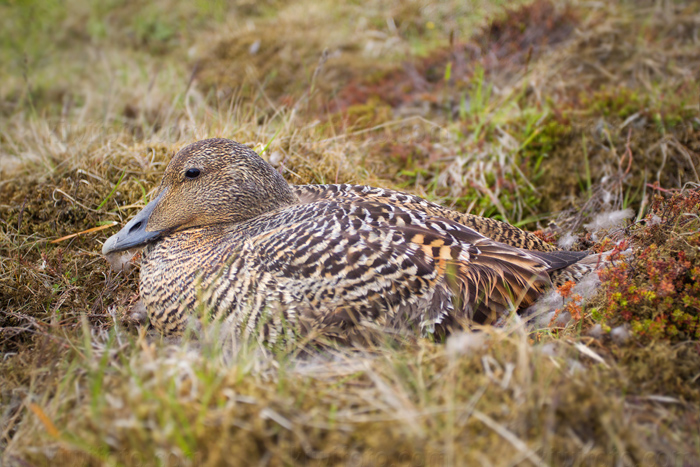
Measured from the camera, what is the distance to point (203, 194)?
2711mm

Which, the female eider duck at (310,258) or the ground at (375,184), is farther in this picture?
the female eider duck at (310,258)

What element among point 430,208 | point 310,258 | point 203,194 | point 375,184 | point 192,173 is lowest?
point 375,184

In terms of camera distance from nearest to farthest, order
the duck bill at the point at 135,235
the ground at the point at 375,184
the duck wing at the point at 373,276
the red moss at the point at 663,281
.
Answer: the ground at the point at 375,184, the red moss at the point at 663,281, the duck wing at the point at 373,276, the duck bill at the point at 135,235

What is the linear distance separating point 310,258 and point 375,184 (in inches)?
57.4

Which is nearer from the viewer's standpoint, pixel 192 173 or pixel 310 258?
pixel 310 258

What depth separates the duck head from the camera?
2.71 metres

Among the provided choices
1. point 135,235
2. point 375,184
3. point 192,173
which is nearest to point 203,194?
point 192,173

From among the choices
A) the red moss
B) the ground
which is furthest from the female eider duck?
the red moss

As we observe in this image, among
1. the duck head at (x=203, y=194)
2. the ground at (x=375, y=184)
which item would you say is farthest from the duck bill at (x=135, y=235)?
the ground at (x=375, y=184)

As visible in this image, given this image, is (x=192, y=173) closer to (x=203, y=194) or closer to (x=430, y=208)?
(x=203, y=194)

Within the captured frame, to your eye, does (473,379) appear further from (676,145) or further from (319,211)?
(676,145)

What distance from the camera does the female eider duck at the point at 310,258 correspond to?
227cm

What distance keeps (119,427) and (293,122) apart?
107 inches

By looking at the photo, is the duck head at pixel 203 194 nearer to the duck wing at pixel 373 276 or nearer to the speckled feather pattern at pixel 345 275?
the speckled feather pattern at pixel 345 275
